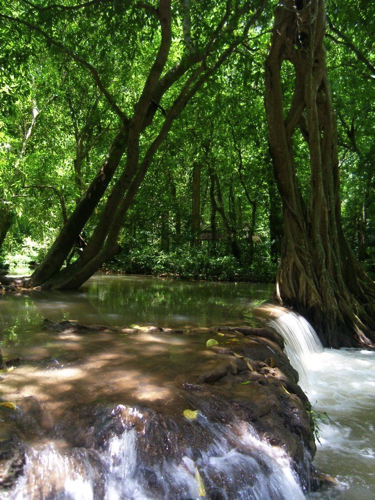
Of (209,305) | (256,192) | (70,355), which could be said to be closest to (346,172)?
(256,192)

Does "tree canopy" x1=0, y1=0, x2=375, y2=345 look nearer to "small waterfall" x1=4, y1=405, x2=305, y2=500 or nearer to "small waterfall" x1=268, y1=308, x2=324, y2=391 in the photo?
"small waterfall" x1=268, y1=308, x2=324, y2=391

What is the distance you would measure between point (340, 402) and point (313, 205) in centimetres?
497

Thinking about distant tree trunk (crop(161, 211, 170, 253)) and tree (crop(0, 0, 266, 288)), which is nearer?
tree (crop(0, 0, 266, 288))

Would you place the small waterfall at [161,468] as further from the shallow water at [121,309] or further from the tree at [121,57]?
the tree at [121,57]

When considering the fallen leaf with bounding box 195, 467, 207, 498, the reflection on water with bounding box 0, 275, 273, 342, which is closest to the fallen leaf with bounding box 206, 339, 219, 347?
the reflection on water with bounding box 0, 275, 273, 342

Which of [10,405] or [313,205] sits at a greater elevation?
[313,205]

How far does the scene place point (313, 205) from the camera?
9727 millimetres

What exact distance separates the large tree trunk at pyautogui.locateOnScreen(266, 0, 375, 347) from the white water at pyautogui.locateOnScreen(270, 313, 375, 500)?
682 millimetres

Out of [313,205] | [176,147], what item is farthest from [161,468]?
[176,147]

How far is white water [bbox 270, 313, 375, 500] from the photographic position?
397 centimetres

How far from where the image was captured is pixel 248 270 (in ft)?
59.9

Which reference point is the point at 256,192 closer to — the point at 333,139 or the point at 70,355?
the point at 333,139

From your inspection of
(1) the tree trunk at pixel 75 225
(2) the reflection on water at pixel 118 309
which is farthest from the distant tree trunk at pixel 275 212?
(1) the tree trunk at pixel 75 225

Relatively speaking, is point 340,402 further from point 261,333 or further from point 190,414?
point 190,414
